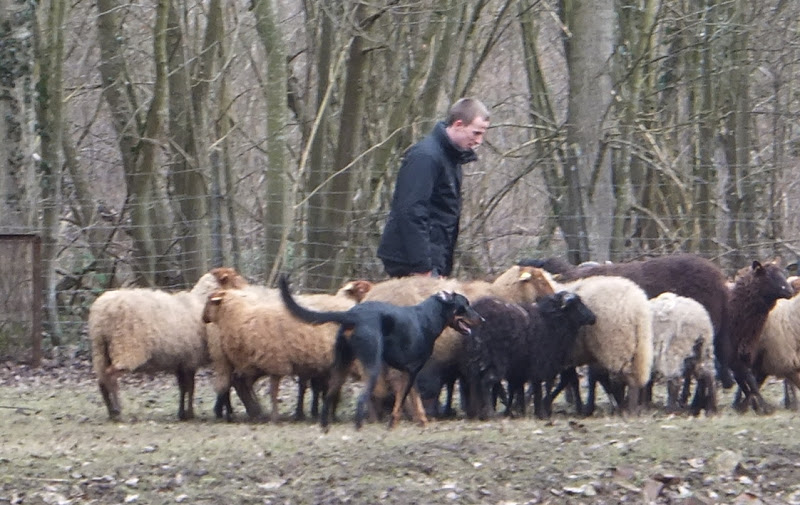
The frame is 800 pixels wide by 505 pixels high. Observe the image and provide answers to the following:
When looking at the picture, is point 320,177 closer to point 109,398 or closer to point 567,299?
point 109,398

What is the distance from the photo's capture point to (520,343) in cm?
929

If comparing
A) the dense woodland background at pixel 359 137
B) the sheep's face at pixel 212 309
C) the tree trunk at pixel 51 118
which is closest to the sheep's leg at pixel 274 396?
the sheep's face at pixel 212 309

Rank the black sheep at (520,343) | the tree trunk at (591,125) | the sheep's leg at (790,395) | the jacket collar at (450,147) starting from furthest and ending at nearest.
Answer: the tree trunk at (591,125)
the sheep's leg at (790,395)
the black sheep at (520,343)
the jacket collar at (450,147)

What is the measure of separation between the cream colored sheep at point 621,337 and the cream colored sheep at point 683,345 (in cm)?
18

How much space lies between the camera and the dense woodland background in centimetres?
1398

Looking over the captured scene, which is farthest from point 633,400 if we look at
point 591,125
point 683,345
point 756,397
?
point 591,125

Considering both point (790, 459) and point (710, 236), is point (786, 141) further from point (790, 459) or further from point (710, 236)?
point (790, 459)

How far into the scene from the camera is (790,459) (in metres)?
7.34

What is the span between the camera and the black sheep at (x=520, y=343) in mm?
9250

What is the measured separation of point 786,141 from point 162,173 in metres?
9.26

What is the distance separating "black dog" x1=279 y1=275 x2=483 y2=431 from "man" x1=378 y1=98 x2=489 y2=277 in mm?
537

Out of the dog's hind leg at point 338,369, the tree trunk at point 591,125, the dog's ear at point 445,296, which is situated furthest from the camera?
the tree trunk at point 591,125

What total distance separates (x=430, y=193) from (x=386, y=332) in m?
1.18

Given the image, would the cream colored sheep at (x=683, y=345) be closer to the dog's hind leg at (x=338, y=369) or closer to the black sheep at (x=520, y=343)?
the black sheep at (x=520, y=343)
